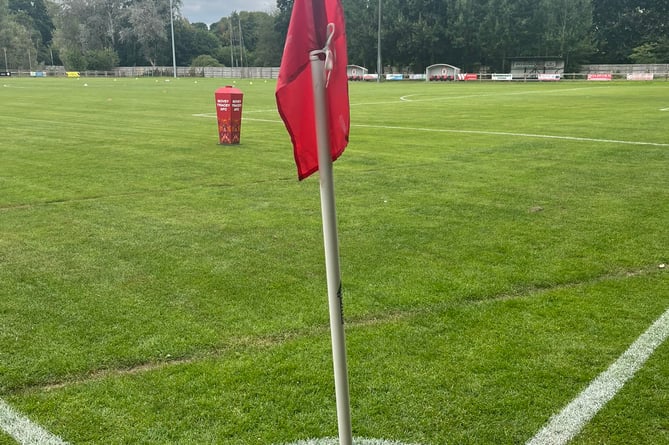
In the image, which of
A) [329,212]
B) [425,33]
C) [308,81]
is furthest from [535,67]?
[329,212]

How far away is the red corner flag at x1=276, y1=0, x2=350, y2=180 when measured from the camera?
Answer: 2.09m

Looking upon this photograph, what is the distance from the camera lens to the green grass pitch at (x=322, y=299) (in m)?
3.29

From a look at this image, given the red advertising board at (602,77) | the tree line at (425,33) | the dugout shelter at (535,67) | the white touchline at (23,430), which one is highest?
the tree line at (425,33)

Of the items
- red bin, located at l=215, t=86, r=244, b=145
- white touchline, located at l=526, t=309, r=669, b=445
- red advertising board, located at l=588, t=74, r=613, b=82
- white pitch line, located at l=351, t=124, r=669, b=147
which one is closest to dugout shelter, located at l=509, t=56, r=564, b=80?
red advertising board, located at l=588, t=74, r=613, b=82

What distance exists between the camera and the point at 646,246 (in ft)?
19.8

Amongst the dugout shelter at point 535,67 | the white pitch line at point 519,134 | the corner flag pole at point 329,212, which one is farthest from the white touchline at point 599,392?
the dugout shelter at point 535,67

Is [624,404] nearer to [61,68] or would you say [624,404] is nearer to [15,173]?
[15,173]

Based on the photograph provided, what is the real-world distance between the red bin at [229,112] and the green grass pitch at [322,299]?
10.5 ft

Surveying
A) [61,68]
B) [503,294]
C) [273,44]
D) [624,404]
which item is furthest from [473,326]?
[61,68]

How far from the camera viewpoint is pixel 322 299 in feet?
15.8

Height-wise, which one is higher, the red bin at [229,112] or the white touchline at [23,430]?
the red bin at [229,112]

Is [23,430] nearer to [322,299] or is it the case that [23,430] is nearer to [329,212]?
[329,212]

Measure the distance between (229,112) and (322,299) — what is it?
31.6 ft

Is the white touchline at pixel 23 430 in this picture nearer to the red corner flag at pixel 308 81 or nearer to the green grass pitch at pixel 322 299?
the green grass pitch at pixel 322 299
